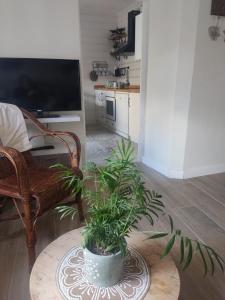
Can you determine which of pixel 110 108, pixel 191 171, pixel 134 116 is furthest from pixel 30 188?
pixel 110 108

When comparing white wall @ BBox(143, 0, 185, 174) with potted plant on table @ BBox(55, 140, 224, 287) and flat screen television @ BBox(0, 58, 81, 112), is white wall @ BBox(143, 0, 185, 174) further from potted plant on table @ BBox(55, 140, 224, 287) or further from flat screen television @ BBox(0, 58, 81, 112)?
potted plant on table @ BBox(55, 140, 224, 287)

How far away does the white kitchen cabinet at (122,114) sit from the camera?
4153 mm

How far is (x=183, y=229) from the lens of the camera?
1786 mm

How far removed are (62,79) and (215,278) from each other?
7.09 ft

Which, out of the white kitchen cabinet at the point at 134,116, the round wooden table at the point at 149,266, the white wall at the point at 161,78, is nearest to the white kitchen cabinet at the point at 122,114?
the white kitchen cabinet at the point at 134,116

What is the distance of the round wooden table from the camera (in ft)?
2.51

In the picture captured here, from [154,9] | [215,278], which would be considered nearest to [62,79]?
[154,9]

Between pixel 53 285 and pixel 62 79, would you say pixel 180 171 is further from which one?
pixel 53 285

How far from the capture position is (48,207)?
4.70ft

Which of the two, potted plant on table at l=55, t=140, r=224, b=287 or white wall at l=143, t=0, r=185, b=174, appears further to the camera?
white wall at l=143, t=0, r=185, b=174

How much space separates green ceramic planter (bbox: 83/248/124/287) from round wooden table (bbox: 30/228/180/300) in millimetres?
117

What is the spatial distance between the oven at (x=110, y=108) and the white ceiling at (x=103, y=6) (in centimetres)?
181

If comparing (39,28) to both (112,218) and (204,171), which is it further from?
(204,171)

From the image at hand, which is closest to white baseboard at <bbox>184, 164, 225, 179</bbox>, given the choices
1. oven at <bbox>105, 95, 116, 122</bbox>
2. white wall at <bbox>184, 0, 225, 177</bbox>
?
white wall at <bbox>184, 0, 225, 177</bbox>
